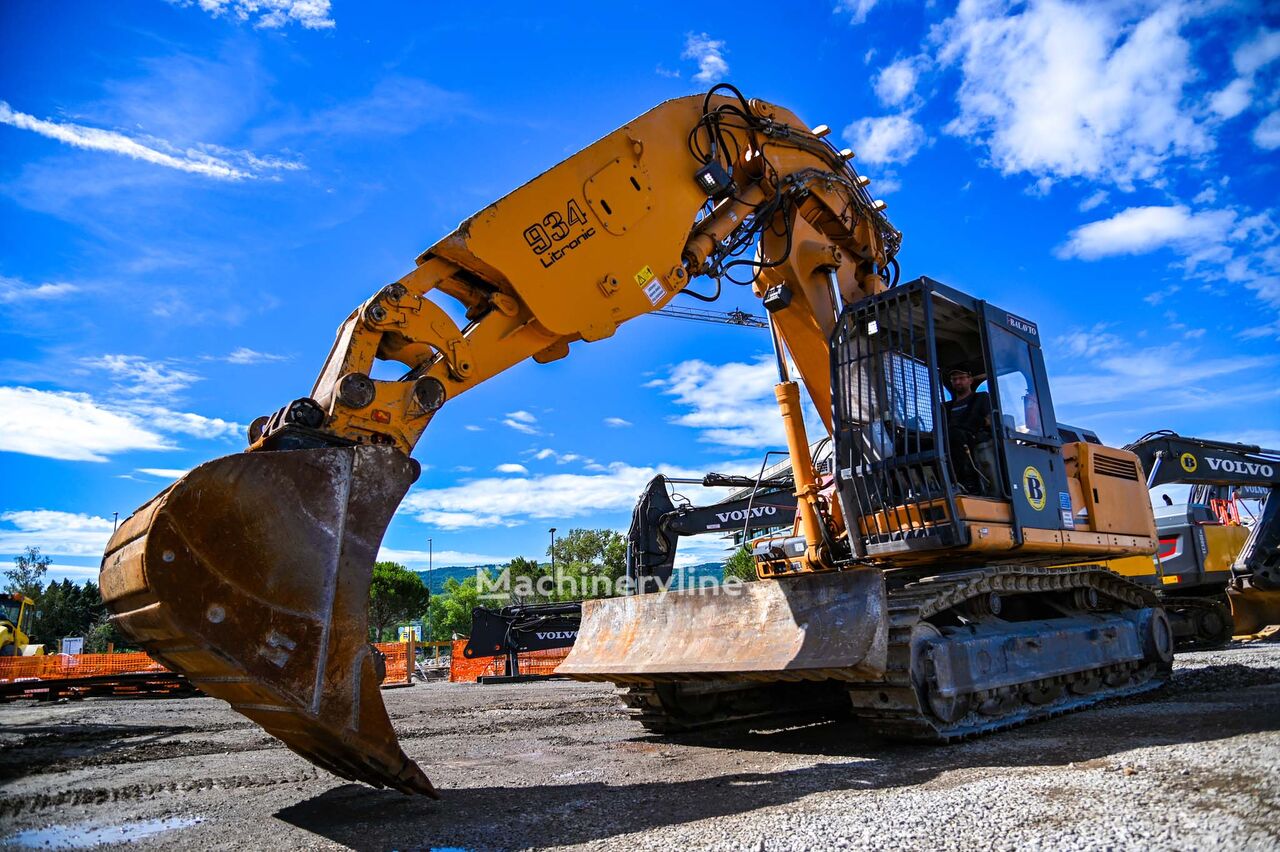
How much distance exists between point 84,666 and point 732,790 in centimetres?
2990

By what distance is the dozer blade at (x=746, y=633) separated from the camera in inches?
217

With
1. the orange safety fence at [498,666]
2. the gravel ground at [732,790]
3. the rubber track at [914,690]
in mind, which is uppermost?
the rubber track at [914,690]

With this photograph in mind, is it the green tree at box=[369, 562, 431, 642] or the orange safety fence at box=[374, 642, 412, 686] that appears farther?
the green tree at box=[369, 562, 431, 642]

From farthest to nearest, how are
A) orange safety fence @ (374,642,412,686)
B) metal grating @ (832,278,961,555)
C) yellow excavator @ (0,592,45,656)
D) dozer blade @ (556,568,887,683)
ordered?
orange safety fence @ (374,642,412,686) < yellow excavator @ (0,592,45,656) < metal grating @ (832,278,961,555) < dozer blade @ (556,568,887,683)

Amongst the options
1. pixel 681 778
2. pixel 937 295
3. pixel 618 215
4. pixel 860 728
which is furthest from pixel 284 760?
pixel 937 295

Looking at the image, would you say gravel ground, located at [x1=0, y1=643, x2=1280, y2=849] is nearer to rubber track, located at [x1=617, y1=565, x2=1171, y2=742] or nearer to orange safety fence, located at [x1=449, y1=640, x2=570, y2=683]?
rubber track, located at [x1=617, y1=565, x2=1171, y2=742]

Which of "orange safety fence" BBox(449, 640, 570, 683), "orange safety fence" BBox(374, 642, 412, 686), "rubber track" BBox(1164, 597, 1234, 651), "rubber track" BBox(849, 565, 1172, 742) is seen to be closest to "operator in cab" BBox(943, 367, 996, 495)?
"rubber track" BBox(849, 565, 1172, 742)

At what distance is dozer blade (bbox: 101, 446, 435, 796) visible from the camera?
3.73 m

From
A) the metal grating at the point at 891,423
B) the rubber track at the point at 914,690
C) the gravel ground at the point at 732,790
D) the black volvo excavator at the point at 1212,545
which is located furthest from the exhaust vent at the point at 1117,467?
the black volvo excavator at the point at 1212,545

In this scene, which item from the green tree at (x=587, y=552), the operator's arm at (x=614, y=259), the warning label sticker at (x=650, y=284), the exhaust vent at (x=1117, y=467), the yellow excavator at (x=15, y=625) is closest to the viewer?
the operator's arm at (x=614, y=259)

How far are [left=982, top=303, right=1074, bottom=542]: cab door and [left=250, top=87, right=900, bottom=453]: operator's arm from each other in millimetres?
1331

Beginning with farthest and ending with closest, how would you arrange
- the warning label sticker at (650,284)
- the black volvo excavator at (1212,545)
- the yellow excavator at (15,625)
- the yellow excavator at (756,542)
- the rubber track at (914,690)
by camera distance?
the yellow excavator at (15,625), the black volvo excavator at (1212,545), the warning label sticker at (650,284), the rubber track at (914,690), the yellow excavator at (756,542)

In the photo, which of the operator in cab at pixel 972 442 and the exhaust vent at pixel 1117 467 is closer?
the operator in cab at pixel 972 442

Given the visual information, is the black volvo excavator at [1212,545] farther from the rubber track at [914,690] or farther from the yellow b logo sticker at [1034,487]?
the yellow b logo sticker at [1034,487]
